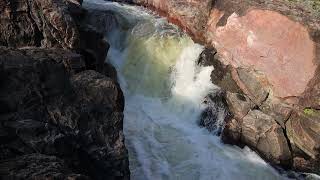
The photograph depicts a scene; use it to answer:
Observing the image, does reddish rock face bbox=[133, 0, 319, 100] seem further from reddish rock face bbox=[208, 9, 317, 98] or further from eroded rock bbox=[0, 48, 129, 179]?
eroded rock bbox=[0, 48, 129, 179]

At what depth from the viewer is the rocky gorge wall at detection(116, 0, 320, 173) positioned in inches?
503

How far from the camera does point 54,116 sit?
8484 millimetres

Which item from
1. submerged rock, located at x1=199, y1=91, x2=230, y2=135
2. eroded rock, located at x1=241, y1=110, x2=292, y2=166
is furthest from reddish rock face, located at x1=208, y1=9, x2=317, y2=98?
submerged rock, located at x1=199, y1=91, x2=230, y2=135

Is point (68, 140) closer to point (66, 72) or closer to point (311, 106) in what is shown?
point (66, 72)

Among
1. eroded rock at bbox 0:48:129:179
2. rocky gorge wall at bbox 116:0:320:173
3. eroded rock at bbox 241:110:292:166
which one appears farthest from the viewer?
rocky gorge wall at bbox 116:0:320:173

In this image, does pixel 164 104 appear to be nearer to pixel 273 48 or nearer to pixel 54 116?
pixel 273 48

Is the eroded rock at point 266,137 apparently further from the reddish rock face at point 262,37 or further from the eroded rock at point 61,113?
the eroded rock at point 61,113

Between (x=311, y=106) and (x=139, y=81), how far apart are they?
5245 mm

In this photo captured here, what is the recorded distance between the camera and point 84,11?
14297 mm

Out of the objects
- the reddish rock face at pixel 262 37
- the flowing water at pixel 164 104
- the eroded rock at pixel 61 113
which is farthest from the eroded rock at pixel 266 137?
→ the eroded rock at pixel 61 113

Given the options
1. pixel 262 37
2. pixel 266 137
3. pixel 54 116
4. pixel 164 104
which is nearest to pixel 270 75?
pixel 262 37

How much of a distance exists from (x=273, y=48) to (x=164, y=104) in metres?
3.68

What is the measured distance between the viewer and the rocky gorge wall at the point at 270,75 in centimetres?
1277

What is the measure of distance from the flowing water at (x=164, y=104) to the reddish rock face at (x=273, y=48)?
112cm
